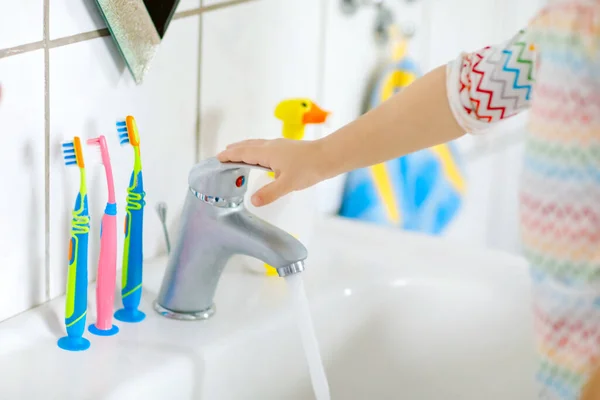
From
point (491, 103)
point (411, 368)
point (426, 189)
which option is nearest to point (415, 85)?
point (491, 103)

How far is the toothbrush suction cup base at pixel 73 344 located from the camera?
656 millimetres

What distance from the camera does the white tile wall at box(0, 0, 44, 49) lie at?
601 millimetres

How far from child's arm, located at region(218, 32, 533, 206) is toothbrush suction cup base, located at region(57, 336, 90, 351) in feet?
0.54

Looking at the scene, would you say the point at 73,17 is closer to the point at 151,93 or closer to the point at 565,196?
the point at 151,93

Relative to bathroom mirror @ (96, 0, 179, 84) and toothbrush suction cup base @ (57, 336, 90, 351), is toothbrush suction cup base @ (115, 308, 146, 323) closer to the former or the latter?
toothbrush suction cup base @ (57, 336, 90, 351)

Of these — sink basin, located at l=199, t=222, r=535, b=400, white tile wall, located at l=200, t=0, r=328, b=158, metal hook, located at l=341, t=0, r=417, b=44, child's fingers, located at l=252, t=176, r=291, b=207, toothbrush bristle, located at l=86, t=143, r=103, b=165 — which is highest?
metal hook, located at l=341, t=0, r=417, b=44

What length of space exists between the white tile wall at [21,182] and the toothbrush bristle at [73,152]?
0.05 feet

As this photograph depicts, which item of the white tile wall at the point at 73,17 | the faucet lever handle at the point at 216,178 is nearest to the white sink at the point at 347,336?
the faucet lever handle at the point at 216,178

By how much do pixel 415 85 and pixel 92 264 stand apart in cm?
30

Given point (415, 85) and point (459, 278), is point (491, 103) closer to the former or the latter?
point (415, 85)

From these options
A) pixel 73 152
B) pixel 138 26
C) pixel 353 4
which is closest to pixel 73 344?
pixel 73 152

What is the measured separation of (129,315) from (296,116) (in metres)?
0.25

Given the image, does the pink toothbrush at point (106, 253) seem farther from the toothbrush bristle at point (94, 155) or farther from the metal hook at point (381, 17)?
the metal hook at point (381, 17)

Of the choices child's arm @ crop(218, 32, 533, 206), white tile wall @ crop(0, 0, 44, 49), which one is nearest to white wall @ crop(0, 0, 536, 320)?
white tile wall @ crop(0, 0, 44, 49)
